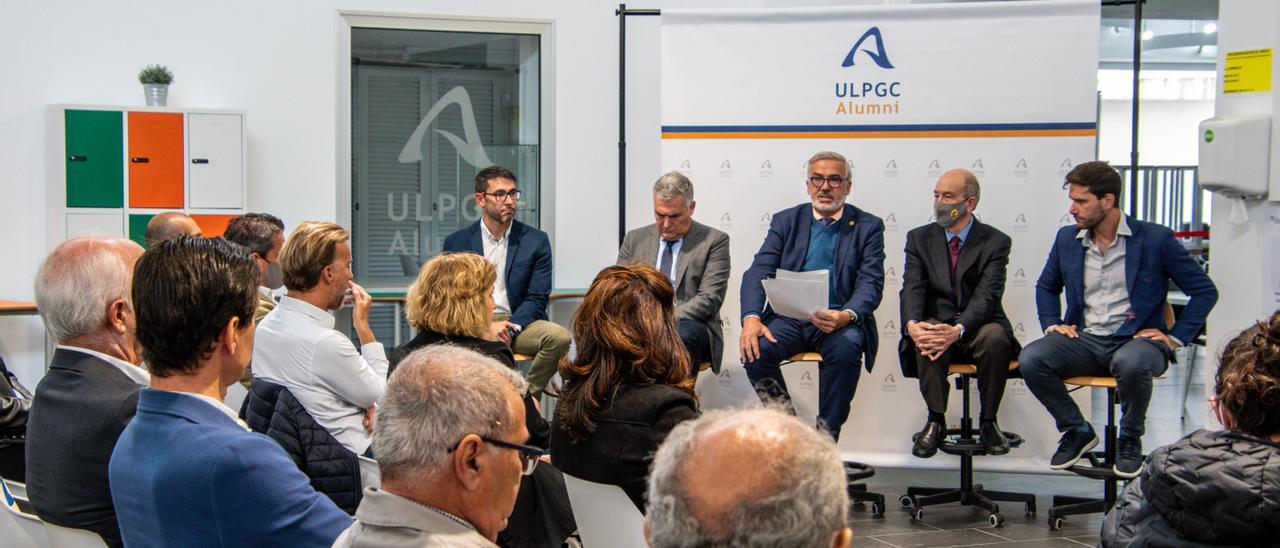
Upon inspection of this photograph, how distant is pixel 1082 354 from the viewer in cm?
528

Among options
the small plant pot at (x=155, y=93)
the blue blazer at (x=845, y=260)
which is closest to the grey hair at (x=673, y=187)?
the blue blazer at (x=845, y=260)

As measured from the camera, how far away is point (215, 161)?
23.4ft

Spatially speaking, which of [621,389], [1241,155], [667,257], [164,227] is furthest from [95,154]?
[1241,155]

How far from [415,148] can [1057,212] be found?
430 centimetres

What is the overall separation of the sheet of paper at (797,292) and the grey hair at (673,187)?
69cm

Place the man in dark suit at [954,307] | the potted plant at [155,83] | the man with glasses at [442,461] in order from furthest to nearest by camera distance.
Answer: the potted plant at [155,83]
the man in dark suit at [954,307]
the man with glasses at [442,461]

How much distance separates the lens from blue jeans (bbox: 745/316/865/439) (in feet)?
18.2

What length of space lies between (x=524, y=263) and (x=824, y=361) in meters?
1.83

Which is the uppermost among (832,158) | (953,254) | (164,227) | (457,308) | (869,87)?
(869,87)

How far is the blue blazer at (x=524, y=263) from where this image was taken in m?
6.51

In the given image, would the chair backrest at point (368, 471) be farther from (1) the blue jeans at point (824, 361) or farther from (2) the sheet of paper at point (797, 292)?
(2) the sheet of paper at point (797, 292)

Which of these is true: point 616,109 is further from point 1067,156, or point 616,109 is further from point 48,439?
point 48,439

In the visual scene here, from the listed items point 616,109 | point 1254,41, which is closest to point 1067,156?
point 1254,41

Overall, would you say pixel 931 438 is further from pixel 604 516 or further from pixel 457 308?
pixel 604 516
